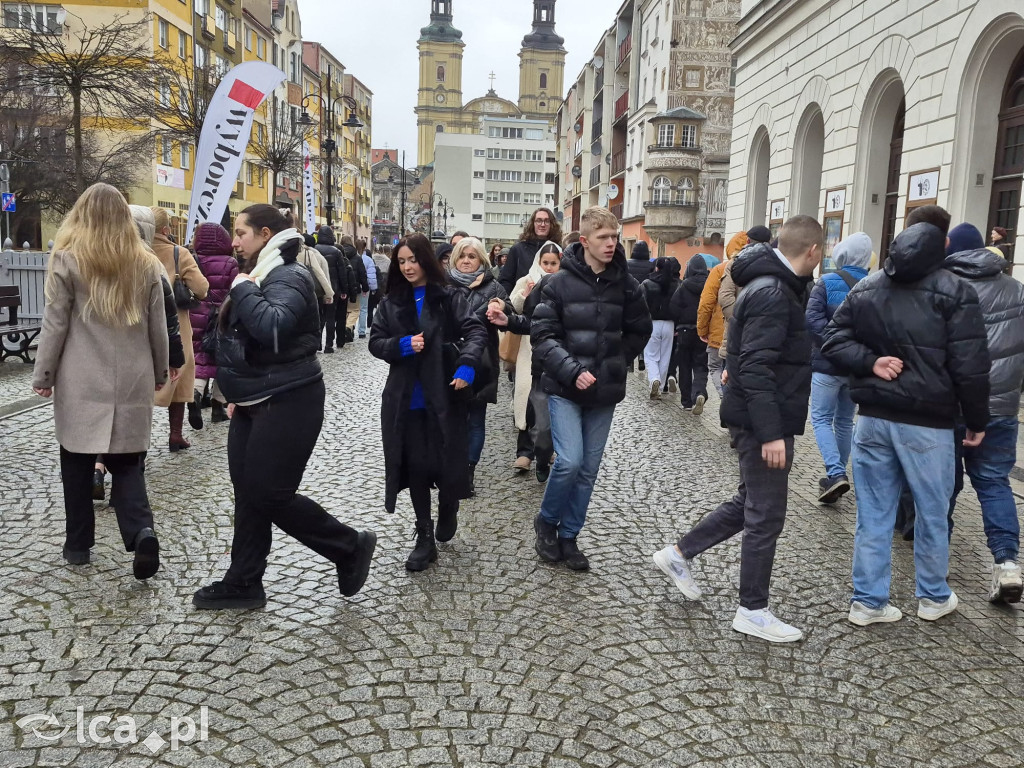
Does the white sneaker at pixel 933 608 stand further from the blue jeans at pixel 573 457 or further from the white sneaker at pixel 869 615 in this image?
the blue jeans at pixel 573 457

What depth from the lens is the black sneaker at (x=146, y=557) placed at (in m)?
4.62

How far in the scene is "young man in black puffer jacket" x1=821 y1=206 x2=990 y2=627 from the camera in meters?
4.23

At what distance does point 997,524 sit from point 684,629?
6.22ft

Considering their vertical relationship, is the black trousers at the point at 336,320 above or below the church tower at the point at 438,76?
below

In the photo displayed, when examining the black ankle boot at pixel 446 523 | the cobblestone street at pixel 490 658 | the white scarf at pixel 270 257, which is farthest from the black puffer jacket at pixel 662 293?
the white scarf at pixel 270 257

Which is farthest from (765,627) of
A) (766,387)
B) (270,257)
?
(270,257)

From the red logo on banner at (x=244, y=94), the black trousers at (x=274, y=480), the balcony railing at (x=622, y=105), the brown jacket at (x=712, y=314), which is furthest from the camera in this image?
the balcony railing at (x=622, y=105)

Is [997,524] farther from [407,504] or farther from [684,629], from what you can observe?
[407,504]

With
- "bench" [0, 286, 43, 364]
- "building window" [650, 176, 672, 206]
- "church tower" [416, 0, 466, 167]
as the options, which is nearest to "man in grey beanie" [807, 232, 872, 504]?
"bench" [0, 286, 43, 364]

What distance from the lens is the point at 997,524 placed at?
4973mm

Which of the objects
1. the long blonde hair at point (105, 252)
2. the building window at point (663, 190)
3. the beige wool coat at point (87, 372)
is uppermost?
the building window at point (663, 190)

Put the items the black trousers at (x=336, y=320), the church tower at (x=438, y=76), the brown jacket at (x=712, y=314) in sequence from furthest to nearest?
the church tower at (x=438, y=76)
the black trousers at (x=336, y=320)
the brown jacket at (x=712, y=314)

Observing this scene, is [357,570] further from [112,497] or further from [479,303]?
[479,303]

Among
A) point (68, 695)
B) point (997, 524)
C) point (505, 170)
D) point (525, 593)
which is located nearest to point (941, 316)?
point (997, 524)
